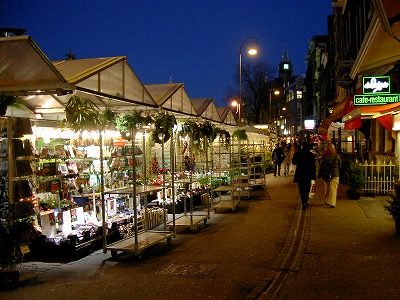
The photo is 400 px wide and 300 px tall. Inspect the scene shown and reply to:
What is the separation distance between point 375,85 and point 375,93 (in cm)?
35

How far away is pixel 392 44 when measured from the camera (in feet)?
33.8

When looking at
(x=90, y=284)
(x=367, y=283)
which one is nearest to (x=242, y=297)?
(x=367, y=283)

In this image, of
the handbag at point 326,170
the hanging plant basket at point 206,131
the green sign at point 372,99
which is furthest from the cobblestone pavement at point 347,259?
the hanging plant basket at point 206,131

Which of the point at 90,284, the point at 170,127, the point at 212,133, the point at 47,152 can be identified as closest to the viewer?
the point at 90,284

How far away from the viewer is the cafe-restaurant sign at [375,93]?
13.7 metres

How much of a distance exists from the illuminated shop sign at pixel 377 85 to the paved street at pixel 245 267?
13.3ft

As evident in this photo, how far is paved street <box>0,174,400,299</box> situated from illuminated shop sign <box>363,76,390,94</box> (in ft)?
13.3

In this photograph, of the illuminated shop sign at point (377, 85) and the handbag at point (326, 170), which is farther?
the illuminated shop sign at point (377, 85)

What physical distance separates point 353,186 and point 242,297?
32.5 ft

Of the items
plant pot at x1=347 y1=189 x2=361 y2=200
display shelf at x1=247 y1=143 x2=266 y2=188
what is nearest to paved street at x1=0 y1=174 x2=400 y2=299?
plant pot at x1=347 y1=189 x2=361 y2=200

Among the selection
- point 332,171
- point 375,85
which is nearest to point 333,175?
point 332,171

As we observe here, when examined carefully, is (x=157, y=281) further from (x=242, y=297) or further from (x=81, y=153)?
(x=81, y=153)

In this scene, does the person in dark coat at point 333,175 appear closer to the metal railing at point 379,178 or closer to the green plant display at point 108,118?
the metal railing at point 379,178

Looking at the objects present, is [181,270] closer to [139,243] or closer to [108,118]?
[139,243]
